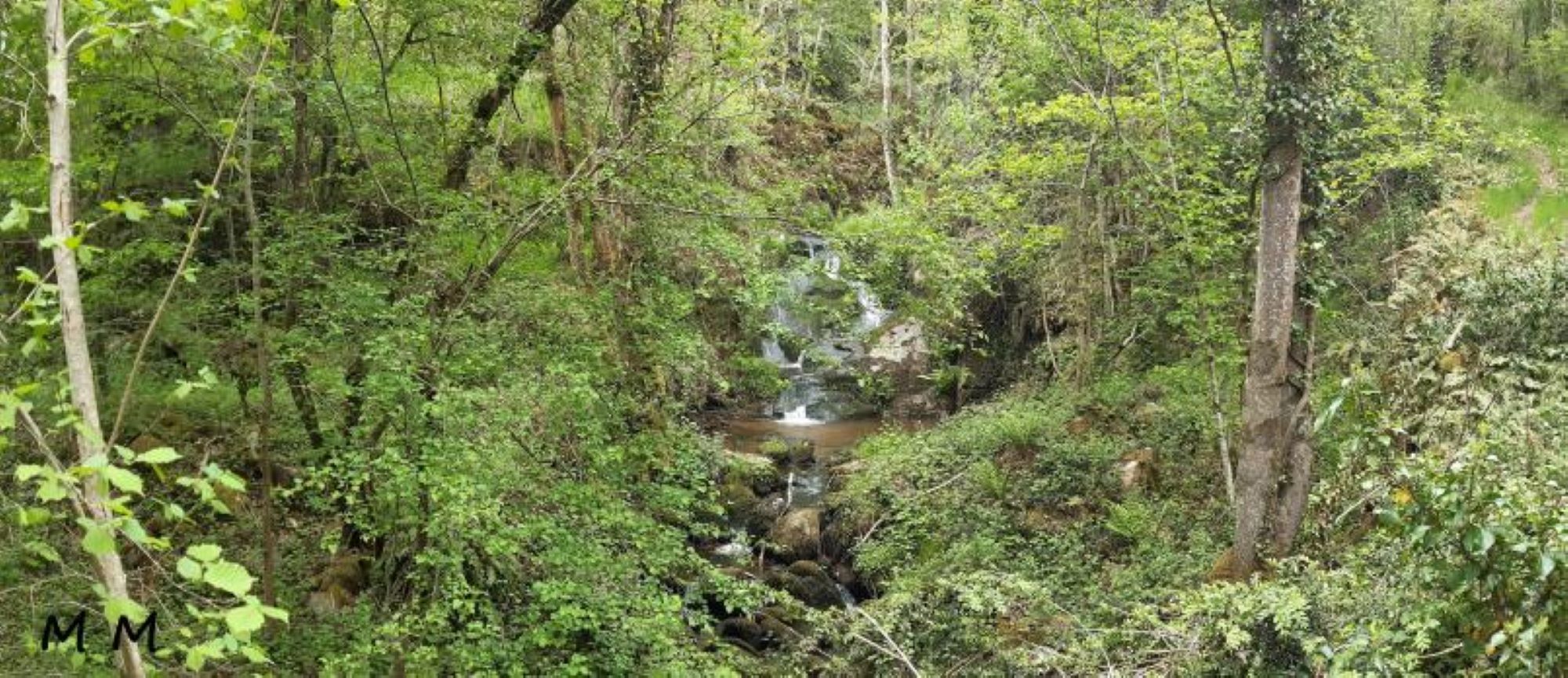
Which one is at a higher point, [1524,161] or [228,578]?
[228,578]

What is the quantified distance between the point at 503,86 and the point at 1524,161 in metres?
14.6

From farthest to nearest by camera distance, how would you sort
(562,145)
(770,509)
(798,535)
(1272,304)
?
1. (770,509)
2. (798,535)
3. (562,145)
4. (1272,304)

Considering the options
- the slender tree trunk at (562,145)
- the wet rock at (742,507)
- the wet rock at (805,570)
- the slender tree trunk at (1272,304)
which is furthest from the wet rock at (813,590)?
the slender tree trunk at (1272,304)

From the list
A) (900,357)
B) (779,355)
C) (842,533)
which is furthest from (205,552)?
(779,355)

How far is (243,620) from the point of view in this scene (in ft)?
6.41

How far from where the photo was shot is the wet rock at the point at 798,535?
1420 centimetres

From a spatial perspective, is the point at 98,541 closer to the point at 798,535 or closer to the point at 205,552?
the point at 205,552

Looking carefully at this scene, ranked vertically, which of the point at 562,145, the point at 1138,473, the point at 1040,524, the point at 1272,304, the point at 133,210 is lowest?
the point at 1040,524

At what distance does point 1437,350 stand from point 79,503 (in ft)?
28.8

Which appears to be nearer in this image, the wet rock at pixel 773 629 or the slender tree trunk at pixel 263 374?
the slender tree trunk at pixel 263 374

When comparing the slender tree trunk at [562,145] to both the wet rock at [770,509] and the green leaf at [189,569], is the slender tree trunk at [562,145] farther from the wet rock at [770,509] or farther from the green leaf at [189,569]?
the green leaf at [189,569]

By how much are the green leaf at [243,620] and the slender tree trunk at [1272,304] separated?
8055 mm

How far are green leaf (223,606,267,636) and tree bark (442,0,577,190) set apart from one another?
5803 mm

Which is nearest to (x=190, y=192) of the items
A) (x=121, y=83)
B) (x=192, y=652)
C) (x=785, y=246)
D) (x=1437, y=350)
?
(x=121, y=83)
